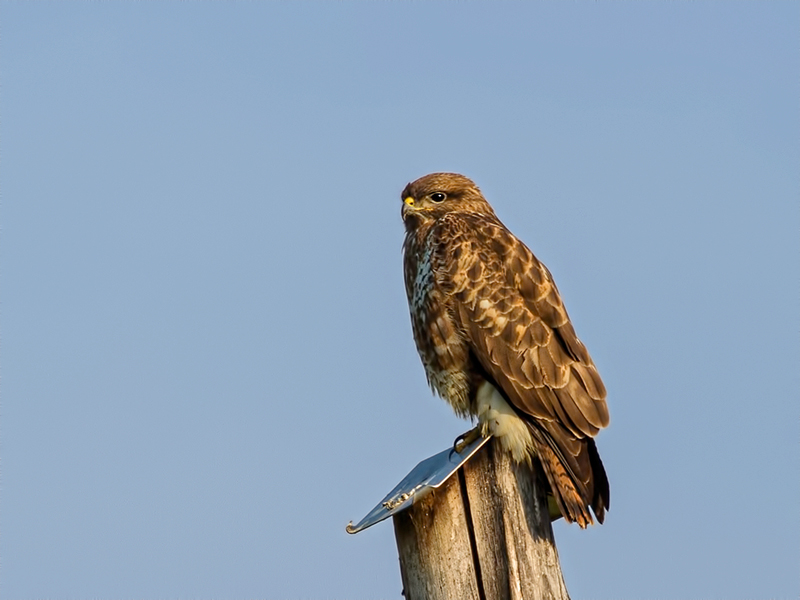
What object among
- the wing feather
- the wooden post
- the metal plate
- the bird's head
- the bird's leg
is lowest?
the wooden post

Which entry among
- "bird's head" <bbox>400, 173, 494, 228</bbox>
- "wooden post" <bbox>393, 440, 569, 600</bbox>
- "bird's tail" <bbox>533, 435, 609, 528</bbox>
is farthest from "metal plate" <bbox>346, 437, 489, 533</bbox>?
"bird's head" <bbox>400, 173, 494, 228</bbox>

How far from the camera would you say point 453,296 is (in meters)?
5.86

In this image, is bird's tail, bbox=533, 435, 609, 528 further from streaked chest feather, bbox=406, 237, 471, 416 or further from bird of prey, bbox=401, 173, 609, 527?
streaked chest feather, bbox=406, 237, 471, 416

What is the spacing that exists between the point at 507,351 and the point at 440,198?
1.47m

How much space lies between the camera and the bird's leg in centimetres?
496

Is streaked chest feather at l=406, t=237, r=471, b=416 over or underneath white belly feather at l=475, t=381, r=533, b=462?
over

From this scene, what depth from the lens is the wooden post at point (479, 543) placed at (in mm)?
4031

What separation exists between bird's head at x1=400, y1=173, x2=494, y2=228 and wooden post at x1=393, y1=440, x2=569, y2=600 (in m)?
2.50

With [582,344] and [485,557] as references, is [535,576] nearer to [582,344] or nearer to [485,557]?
[485,557]

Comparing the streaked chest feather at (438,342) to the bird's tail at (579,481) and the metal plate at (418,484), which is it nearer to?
the bird's tail at (579,481)

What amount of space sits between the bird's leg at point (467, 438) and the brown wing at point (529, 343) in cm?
25

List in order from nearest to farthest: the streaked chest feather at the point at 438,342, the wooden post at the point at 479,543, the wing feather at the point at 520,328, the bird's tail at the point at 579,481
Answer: the wooden post at the point at 479,543, the bird's tail at the point at 579,481, the wing feather at the point at 520,328, the streaked chest feather at the point at 438,342

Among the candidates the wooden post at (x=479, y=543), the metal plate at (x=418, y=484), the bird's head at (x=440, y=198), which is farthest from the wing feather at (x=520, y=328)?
the wooden post at (x=479, y=543)

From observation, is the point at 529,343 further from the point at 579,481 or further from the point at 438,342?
the point at 579,481
